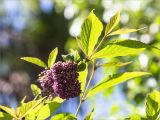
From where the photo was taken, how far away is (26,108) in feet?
2.84

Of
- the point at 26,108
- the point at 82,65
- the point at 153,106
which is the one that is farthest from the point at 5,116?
the point at 153,106

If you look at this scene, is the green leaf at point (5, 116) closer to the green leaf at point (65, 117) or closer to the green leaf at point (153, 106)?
the green leaf at point (65, 117)

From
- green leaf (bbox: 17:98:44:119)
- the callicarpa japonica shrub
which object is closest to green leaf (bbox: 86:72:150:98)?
the callicarpa japonica shrub

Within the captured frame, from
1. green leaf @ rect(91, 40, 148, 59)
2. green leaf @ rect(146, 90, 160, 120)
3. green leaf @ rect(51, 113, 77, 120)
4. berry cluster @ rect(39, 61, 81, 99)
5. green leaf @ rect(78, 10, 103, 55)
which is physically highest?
green leaf @ rect(78, 10, 103, 55)

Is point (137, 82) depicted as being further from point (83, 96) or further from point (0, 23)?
point (0, 23)

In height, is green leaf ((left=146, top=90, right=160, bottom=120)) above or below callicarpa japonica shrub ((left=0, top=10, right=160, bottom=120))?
below

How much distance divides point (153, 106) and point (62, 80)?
191 millimetres

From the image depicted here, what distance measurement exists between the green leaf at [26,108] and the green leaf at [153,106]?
0.21 metres

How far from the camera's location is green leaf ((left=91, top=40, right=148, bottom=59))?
2.89ft

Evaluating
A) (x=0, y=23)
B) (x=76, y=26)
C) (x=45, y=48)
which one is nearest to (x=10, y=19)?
(x=0, y=23)

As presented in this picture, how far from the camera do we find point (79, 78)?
37.1 inches

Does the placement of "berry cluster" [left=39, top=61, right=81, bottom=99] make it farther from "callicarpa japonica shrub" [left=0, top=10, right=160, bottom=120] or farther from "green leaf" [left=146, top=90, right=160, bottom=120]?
"green leaf" [left=146, top=90, right=160, bottom=120]

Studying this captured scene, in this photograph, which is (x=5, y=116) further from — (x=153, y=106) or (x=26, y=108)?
(x=153, y=106)

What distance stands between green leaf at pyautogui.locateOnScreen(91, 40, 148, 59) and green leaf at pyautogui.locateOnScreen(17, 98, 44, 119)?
0.15 m
